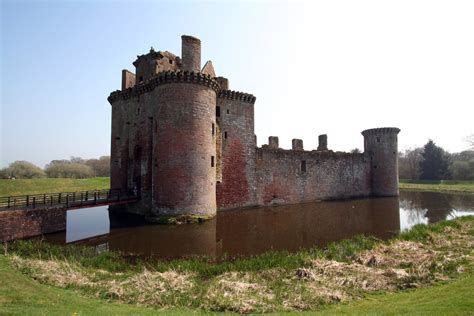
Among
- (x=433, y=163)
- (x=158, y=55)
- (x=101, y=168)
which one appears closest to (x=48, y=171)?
(x=101, y=168)

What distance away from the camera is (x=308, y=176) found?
85.7 feet

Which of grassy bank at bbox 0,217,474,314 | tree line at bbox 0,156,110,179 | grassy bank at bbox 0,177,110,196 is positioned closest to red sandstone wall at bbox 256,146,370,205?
grassy bank at bbox 0,217,474,314

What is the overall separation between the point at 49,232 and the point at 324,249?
39.8 ft

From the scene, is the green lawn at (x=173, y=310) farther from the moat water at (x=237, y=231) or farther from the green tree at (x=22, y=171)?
the green tree at (x=22, y=171)

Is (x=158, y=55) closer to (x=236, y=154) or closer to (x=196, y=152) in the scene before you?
(x=196, y=152)

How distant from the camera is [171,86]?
54.8 ft

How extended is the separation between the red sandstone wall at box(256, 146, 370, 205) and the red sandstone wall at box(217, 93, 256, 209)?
43.5 inches

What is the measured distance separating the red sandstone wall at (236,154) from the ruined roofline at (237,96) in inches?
8.3

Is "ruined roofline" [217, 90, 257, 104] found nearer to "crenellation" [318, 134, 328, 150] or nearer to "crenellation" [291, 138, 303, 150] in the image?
"crenellation" [291, 138, 303, 150]

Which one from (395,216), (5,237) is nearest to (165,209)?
(5,237)

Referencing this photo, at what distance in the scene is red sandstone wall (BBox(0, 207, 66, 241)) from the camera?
11547 millimetres

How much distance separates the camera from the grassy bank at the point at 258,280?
18.7 feet

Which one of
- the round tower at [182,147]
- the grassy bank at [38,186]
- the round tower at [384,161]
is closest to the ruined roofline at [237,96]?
the round tower at [182,147]

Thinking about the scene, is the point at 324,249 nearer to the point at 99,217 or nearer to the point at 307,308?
the point at 307,308
